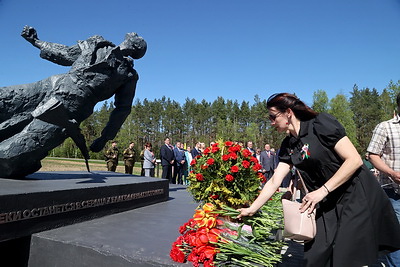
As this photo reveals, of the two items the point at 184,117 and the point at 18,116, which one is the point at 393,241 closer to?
the point at 18,116

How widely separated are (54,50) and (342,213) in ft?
16.4

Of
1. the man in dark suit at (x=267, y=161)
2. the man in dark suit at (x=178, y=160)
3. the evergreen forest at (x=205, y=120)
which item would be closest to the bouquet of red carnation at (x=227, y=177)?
the man in dark suit at (x=178, y=160)

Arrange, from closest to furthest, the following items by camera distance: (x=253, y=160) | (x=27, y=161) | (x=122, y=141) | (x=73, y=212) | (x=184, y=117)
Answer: (x=253, y=160), (x=73, y=212), (x=27, y=161), (x=122, y=141), (x=184, y=117)

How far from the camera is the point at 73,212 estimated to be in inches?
135

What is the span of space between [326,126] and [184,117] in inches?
2235

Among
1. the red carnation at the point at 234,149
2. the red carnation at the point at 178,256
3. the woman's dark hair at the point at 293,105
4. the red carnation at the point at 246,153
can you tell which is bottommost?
the red carnation at the point at 178,256

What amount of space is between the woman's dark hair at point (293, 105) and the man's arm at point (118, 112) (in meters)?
3.70

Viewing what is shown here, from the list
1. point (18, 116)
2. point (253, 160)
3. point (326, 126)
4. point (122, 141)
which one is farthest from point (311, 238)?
point (122, 141)

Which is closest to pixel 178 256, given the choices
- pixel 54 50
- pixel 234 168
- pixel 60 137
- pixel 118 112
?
pixel 234 168

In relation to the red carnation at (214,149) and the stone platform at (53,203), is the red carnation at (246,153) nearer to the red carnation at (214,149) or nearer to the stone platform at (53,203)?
the red carnation at (214,149)

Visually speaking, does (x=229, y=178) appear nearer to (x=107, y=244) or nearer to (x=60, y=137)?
(x=107, y=244)

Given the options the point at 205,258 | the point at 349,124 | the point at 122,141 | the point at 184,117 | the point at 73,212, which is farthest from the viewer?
the point at 184,117

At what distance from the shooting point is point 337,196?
1.82 meters

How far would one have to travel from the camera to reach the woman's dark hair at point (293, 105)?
1933mm
